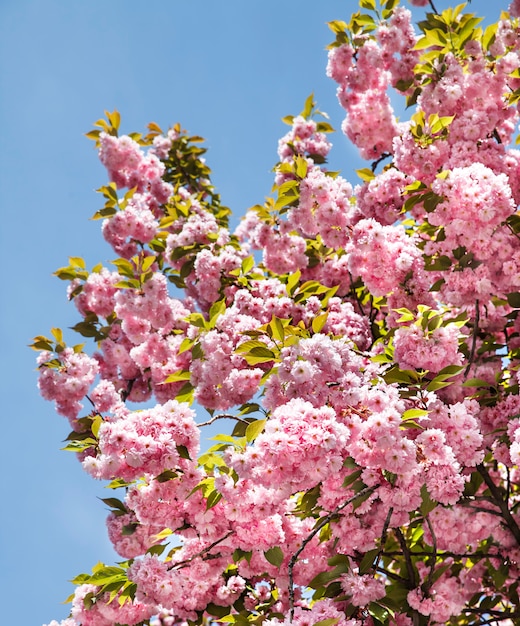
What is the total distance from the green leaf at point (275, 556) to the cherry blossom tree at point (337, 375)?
0.04 ft

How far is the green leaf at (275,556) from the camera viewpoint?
142 inches

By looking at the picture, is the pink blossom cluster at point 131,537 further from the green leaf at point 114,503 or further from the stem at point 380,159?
the stem at point 380,159

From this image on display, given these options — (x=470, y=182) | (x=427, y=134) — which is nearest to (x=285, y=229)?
(x=427, y=134)

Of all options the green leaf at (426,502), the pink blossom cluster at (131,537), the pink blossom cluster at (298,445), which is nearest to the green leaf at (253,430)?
the pink blossom cluster at (298,445)

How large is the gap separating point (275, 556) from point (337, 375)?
46.1 inches

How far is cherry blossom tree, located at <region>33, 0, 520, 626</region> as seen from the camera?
3311 millimetres

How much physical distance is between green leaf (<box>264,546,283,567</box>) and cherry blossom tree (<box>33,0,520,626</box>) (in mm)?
12

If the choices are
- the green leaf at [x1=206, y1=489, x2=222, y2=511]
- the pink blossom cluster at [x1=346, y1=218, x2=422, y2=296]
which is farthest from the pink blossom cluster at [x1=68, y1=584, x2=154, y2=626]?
A: the pink blossom cluster at [x1=346, y1=218, x2=422, y2=296]

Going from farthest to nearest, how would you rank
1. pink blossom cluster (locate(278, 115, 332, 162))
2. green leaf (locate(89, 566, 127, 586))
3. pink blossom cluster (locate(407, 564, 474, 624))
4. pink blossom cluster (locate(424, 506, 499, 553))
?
pink blossom cluster (locate(278, 115, 332, 162)), pink blossom cluster (locate(424, 506, 499, 553)), green leaf (locate(89, 566, 127, 586)), pink blossom cluster (locate(407, 564, 474, 624))

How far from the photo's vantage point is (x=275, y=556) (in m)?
3.64

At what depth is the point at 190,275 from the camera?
6.20m

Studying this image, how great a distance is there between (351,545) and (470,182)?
2511 mm

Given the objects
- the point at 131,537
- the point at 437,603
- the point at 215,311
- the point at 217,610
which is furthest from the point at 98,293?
the point at 437,603

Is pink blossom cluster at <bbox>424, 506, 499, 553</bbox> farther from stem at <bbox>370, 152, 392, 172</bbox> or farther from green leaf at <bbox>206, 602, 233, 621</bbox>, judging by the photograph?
stem at <bbox>370, 152, 392, 172</bbox>
